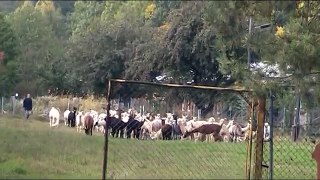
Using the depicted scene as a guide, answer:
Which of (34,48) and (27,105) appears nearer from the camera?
(27,105)

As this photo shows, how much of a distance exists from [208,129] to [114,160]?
7814 mm

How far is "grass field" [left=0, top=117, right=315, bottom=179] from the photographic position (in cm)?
1077

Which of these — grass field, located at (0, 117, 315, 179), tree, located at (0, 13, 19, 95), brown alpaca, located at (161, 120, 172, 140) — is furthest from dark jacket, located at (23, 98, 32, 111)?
tree, located at (0, 13, 19, 95)

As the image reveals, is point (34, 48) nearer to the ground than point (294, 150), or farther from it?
farther from it

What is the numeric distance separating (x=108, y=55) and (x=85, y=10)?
3214 centimetres

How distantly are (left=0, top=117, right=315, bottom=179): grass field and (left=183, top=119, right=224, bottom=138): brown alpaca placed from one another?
4394 mm

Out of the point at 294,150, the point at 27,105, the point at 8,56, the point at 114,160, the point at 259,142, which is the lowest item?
the point at 114,160

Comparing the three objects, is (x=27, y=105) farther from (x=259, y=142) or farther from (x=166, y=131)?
(x=259, y=142)

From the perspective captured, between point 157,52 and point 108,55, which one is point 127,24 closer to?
point 108,55

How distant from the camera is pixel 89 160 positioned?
11.6m

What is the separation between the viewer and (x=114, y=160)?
1252 cm

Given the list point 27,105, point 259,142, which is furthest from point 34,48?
point 259,142

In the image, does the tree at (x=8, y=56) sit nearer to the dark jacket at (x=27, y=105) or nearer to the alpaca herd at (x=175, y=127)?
the dark jacket at (x=27, y=105)

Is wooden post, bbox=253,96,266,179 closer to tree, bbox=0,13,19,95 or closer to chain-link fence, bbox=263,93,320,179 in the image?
chain-link fence, bbox=263,93,320,179
